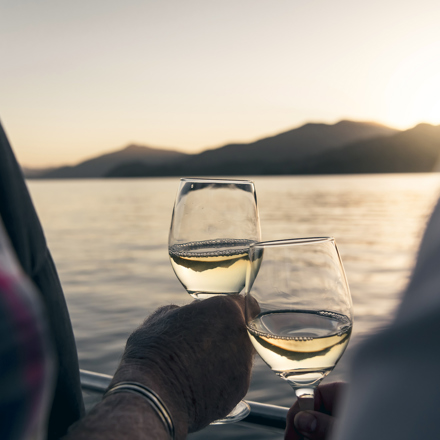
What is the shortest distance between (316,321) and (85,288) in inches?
261

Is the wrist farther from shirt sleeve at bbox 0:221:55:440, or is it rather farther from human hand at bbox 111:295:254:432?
shirt sleeve at bbox 0:221:55:440

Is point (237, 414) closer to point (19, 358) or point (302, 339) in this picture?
point (302, 339)

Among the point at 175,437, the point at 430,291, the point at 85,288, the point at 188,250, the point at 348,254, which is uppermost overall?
the point at 430,291

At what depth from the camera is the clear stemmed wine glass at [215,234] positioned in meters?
1.32

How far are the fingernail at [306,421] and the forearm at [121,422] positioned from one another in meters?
0.31

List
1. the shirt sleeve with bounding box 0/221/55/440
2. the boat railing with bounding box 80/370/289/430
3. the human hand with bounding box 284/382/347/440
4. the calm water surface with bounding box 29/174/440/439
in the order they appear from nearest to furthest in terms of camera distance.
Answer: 1. the shirt sleeve with bounding box 0/221/55/440
2. the human hand with bounding box 284/382/347/440
3. the boat railing with bounding box 80/370/289/430
4. the calm water surface with bounding box 29/174/440/439

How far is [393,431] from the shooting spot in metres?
0.39

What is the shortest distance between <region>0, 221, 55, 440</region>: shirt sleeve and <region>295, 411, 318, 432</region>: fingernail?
84cm

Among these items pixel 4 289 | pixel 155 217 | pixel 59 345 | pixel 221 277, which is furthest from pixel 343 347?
pixel 155 217

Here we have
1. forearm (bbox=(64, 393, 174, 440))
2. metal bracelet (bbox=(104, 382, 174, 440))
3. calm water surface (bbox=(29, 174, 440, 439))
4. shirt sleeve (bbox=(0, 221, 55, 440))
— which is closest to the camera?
shirt sleeve (bbox=(0, 221, 55, 440))

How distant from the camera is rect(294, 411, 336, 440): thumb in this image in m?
1.06

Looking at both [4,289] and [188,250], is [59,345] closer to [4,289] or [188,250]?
[188,250]

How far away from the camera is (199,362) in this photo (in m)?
1.08

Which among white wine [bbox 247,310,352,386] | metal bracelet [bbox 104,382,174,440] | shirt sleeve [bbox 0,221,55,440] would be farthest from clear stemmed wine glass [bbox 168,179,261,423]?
shirt sleeve [bbox 0,221,55,440]
